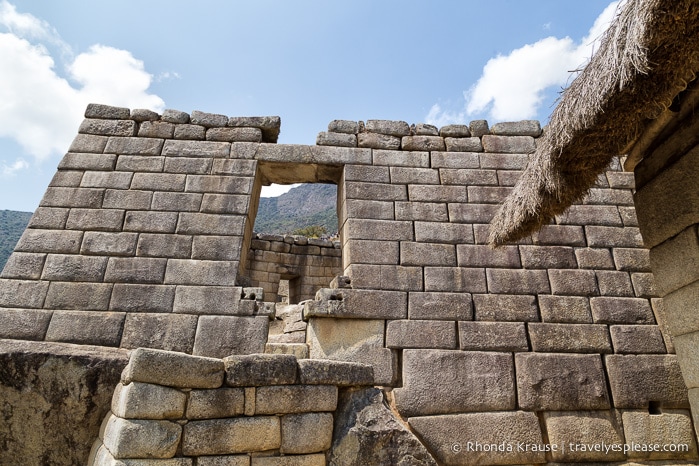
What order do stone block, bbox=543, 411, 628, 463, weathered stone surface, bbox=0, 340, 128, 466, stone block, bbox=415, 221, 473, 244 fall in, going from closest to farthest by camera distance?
weathered stone surface, bbox=0, 340, 128, 466 < stone block, bbox=543, 411, 628, 463 < stone block, bbox=415, 221, 473, 244

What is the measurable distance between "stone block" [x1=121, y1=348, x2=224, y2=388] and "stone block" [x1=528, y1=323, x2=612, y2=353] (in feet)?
11.6

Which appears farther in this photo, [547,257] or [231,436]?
[547,257]

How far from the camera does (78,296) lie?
445cm

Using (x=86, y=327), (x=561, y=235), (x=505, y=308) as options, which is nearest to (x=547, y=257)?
(x=561, y=235)

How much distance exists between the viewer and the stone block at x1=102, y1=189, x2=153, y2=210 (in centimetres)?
497

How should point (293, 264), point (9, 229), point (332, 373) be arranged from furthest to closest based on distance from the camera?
point (9, 229) < point (293, 264) < point (332, 373)

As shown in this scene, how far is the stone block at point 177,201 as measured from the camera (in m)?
5.00

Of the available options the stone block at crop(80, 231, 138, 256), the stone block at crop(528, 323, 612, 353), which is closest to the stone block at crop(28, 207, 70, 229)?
the stone block at crop(80, 231, 138, 256)

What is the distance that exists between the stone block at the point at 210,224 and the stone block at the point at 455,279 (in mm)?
2346

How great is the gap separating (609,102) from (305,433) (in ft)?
10.9

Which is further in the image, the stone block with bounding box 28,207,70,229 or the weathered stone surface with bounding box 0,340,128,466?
the stone block with bounding box 28,207,70,229

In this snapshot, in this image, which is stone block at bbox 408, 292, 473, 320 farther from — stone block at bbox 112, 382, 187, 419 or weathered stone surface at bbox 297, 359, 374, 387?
stone block at bbox 112, 382, 187, 419

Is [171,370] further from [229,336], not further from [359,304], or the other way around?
[359,304]

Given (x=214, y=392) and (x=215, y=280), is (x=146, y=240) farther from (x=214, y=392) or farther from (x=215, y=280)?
(x=214, y=392)
